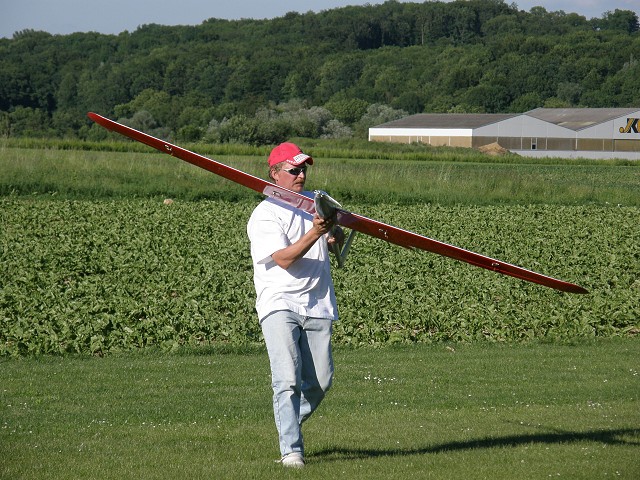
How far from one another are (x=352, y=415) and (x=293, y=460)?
2.36 meters

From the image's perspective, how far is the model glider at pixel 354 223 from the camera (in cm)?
655

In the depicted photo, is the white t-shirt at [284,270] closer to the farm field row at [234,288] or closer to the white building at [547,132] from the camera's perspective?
the farm field row at [234,288]

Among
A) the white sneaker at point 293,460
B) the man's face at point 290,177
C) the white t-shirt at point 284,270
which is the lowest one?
the white sneaker at point 293,460

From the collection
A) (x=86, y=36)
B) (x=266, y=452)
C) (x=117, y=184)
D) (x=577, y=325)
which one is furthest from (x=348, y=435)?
(x=86, y=36)

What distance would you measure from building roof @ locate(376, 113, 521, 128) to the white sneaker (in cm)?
10152

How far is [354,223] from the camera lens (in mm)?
6758

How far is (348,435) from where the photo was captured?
798cm

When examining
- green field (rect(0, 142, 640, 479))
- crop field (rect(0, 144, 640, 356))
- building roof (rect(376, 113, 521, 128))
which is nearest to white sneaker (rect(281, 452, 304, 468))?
green field (rect(0, 142, 640, 479))

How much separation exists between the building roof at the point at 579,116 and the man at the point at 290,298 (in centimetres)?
9897

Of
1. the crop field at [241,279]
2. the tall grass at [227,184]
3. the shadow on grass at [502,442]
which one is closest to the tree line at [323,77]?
the tall grass at [227,184]

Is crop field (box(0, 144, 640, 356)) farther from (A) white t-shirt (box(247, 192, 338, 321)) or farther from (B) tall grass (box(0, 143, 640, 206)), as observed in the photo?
(A) white t-shirt (box(247, 192, 338, 321))

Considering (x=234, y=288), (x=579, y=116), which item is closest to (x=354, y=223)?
(x=234, y=288)

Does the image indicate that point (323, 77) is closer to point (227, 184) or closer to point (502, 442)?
point (227, 184)

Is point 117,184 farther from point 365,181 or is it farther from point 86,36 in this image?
point 86,36
